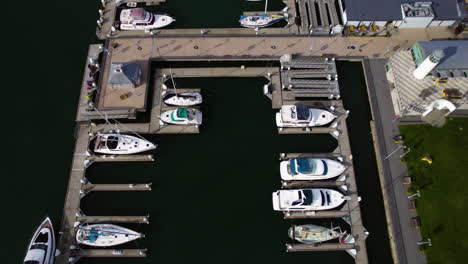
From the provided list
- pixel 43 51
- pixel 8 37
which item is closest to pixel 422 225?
pixel 43 51

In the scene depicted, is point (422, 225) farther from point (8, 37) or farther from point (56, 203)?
point (8, 37)

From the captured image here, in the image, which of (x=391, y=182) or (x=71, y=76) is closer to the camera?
(x=391, y=182)

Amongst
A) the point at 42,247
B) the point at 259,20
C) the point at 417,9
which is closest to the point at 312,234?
the point at 42,247

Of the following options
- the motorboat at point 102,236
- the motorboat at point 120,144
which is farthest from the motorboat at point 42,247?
the motorboat at point 120,144

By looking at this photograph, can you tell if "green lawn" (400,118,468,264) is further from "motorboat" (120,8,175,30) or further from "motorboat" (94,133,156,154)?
"motorboat" (120,8,175,30)

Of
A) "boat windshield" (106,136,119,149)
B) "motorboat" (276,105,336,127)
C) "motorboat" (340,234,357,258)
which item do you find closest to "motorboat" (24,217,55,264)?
"boat windshield" (106,136,119,149)

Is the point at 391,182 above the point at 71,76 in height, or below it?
below
